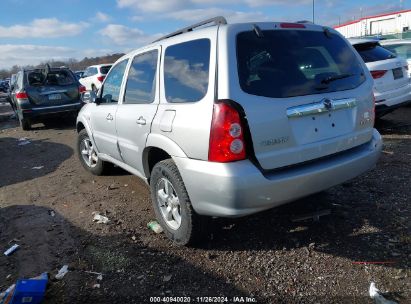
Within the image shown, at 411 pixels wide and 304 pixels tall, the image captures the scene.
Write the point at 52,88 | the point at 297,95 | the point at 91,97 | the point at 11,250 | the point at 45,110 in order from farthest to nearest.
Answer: the point at 52,88, the point at 45,110, the point at 91,97, the point at 11,250, the point at 297,95

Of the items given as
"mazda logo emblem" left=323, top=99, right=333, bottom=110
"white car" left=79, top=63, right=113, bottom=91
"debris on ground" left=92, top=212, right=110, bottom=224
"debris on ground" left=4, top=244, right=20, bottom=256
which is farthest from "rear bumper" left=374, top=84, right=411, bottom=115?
"white car" left=79, top=63, right=113, bottom=91

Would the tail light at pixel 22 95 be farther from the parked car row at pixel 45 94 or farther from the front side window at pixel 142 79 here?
the front side window at pixel 142 79

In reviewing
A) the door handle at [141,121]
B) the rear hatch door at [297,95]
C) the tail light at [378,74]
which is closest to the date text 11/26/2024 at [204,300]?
the rear hatch door at [297,95]

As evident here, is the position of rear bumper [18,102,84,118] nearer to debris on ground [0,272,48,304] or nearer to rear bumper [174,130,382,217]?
debris on ground [0,272,48,304]

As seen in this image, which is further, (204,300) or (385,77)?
(385,77)

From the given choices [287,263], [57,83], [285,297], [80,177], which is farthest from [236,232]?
[57,83]

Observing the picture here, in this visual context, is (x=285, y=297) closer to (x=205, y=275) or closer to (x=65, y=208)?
(x=205, y=275)

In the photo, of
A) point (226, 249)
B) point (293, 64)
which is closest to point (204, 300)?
point (226, 249)

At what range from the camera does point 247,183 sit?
2.87 m

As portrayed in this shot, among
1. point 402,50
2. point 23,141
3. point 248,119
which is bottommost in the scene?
point 23,141

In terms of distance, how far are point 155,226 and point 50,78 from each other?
29.4 feet

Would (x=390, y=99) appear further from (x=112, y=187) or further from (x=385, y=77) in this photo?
(x=112, y=187)

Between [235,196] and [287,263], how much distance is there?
90cm

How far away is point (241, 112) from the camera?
9.50 feet
